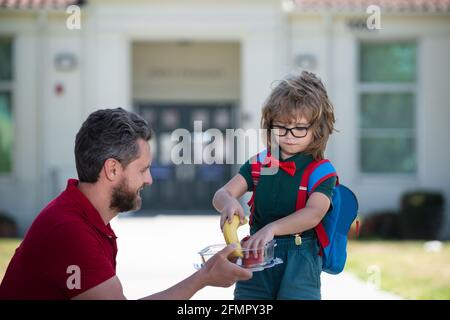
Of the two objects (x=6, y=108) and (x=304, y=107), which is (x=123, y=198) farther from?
(x=6, y=108)

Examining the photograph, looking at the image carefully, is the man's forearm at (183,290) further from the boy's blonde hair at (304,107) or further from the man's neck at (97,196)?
the boy's blonde hair at (304,107)

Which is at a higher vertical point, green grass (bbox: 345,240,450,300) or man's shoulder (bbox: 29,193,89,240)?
man's shoulder (bbox: 29,193,89,240)

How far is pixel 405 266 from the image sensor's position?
9.88 meters

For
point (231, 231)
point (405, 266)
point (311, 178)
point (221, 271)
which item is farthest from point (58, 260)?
point (405, 266)

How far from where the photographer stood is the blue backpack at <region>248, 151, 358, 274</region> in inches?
141

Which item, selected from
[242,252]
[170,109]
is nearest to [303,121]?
[242,252]

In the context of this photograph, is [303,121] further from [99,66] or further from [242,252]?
[99,66]

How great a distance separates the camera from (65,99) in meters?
14.9

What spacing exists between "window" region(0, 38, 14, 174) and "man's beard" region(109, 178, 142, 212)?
12499mm

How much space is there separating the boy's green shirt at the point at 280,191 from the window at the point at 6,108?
40.5 ft

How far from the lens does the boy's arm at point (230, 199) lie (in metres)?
3.42

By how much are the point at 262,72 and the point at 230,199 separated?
1167 centimetres

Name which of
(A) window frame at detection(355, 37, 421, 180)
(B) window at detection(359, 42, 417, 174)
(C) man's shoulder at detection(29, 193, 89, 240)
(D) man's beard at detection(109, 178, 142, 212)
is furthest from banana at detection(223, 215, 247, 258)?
(B) window at detection(359, 42, 417, 174)

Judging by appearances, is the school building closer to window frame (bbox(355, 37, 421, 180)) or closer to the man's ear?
window frame (bbox(355, 37, 421, 180))
